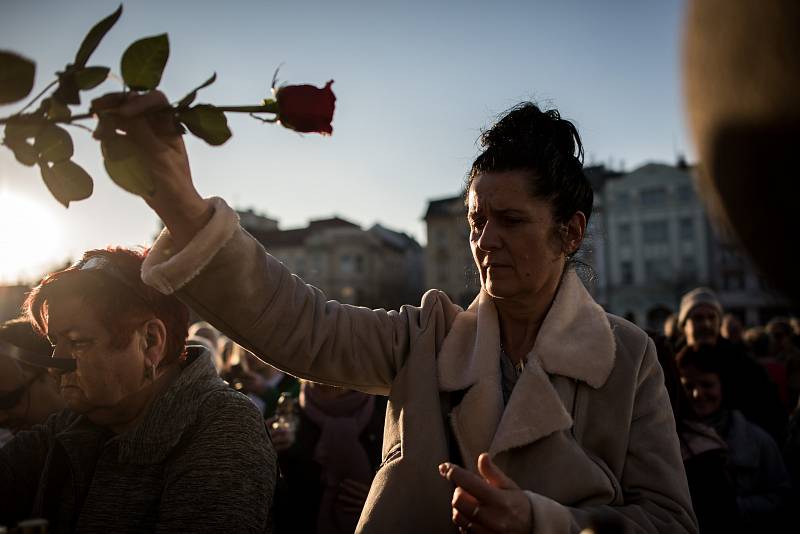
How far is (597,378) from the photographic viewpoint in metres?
1.91

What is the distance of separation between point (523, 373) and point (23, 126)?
141 cm

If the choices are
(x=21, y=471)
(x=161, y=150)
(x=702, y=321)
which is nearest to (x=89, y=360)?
(x=21, y=471)

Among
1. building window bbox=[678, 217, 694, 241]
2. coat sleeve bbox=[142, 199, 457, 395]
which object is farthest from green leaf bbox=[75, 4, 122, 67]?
building window bbox=[678, 217, 694, 241]

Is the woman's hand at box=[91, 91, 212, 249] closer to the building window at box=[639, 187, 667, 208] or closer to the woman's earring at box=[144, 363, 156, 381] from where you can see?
the woman's earring at box=[144, 363, 156, 381]

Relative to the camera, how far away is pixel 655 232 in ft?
154

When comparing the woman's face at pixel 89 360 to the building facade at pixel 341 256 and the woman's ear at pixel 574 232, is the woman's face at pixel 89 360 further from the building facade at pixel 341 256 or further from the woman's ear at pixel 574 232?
the building facade at pixel 341 256

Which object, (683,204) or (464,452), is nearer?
(464,452)

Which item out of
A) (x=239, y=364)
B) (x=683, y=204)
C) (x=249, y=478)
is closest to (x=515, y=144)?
(x=249, y=478)

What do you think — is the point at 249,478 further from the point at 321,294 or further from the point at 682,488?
the point at 682,488

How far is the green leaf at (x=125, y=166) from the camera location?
3.52ft

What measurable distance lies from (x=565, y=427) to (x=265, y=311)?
2.79ft

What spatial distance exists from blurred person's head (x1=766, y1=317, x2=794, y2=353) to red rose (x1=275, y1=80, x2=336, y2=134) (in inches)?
373

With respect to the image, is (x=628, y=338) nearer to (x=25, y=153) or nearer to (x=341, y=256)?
(x=25, y=153)

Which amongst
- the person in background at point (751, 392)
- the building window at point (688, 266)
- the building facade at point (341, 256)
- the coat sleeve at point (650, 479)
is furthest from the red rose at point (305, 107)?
the building facade at point (341, 256)
